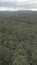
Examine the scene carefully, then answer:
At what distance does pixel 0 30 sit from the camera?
132 ft

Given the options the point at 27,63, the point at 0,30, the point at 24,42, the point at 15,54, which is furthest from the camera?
the point at 0,30

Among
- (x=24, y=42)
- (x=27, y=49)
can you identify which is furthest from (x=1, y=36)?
(x=27, y=49)

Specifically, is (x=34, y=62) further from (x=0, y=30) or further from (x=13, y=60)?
(x=0, y=30)

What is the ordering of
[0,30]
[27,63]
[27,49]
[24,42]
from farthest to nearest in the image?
1. [0,30]
2. [24,42]
3. [27,49]
4. [27,63]

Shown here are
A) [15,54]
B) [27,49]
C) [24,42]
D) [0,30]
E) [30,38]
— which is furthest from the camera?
[0,30]

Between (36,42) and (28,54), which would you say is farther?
(36,42)

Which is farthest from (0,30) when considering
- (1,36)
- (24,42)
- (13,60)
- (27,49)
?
(13,60)

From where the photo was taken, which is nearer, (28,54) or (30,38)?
(28,54)

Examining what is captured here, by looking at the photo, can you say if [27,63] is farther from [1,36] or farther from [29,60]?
[1,36]

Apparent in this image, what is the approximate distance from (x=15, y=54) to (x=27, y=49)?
272 cm

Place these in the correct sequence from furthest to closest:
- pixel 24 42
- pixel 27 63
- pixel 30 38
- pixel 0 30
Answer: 1. pixel 0 30
2. pixel 30 38
3. pixel 24 42
4. pixel 27 63

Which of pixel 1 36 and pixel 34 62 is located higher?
pixel 1 36

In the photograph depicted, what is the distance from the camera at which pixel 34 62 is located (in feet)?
86.0

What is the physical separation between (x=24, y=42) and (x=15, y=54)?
19.5 ft
